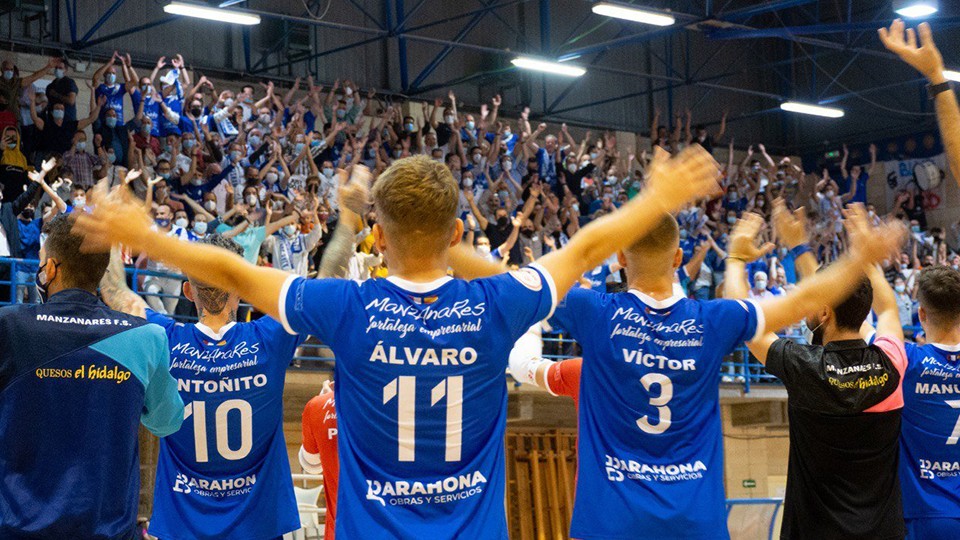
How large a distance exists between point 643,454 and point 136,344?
1.79 m

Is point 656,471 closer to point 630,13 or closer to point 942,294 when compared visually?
point 942,294

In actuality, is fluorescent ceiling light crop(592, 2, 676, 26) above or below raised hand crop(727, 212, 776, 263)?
above

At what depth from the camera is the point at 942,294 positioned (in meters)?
5.05

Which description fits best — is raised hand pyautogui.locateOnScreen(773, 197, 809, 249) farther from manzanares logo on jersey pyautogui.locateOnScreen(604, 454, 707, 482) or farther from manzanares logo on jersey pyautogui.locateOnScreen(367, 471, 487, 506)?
manzanares logo on jersey pyautogui.locateOnScreen(367, 471, 487, 506)

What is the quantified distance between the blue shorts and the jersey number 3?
1.66m

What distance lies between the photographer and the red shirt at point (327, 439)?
213 inches

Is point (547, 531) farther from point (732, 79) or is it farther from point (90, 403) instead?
point (732, 79)

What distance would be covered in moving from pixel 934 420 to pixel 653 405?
5.60 ft

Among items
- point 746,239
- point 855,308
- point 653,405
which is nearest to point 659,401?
point 653,405

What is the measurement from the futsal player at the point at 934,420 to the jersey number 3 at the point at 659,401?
55.9 inches

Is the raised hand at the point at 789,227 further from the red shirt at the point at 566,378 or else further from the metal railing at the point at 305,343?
the metal railing at the point at 305,343

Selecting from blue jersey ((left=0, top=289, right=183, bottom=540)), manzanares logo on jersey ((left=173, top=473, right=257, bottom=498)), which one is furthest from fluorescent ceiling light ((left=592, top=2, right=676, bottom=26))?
blue jersey ((left=0, top=289, right=183, bottom=540))

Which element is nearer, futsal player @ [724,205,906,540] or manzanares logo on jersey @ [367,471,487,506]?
manzanares logo on jersey @ [367,471,487,506]

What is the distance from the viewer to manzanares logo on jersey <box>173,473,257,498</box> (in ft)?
15.7
